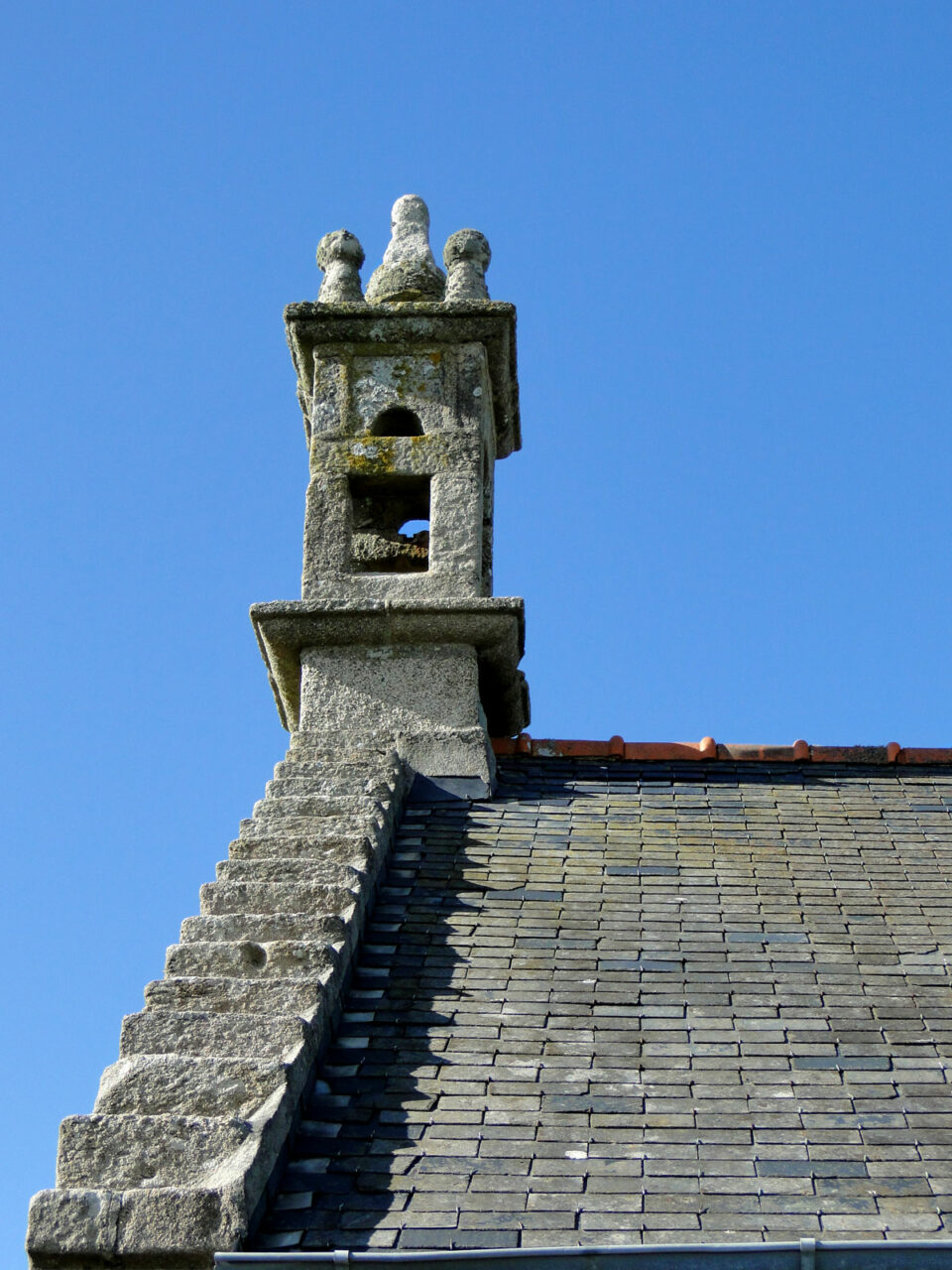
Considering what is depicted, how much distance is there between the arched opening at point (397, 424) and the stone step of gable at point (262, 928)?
4067mm

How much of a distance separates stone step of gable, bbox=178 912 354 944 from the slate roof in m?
0.28

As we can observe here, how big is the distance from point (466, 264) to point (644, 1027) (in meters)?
5.47

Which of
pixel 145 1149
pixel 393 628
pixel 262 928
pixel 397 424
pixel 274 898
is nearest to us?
pixel 145 1149

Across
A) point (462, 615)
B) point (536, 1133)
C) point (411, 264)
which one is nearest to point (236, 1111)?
point (536, 1133)

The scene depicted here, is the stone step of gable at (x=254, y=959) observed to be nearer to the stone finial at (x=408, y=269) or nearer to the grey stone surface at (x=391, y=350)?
the grey stone surface at (x=391, y=350)

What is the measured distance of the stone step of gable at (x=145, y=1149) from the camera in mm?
5266

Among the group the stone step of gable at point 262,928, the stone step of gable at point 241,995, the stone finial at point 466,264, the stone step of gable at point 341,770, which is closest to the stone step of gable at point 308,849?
the stone step of gable at point 262,928

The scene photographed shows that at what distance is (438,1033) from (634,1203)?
1306mm

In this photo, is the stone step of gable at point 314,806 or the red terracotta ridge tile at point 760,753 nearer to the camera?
the stone step of gable at point 314,806

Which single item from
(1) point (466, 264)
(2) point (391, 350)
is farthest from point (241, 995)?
(1) point (466, 264)

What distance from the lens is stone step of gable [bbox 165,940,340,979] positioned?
20.7 feet

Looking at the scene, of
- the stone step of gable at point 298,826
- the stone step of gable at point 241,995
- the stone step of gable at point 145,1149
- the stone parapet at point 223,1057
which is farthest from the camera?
the stone step of gable at point 298,826

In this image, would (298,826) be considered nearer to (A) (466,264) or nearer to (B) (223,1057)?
(B) (223,1057)

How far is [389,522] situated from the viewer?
10133mm
